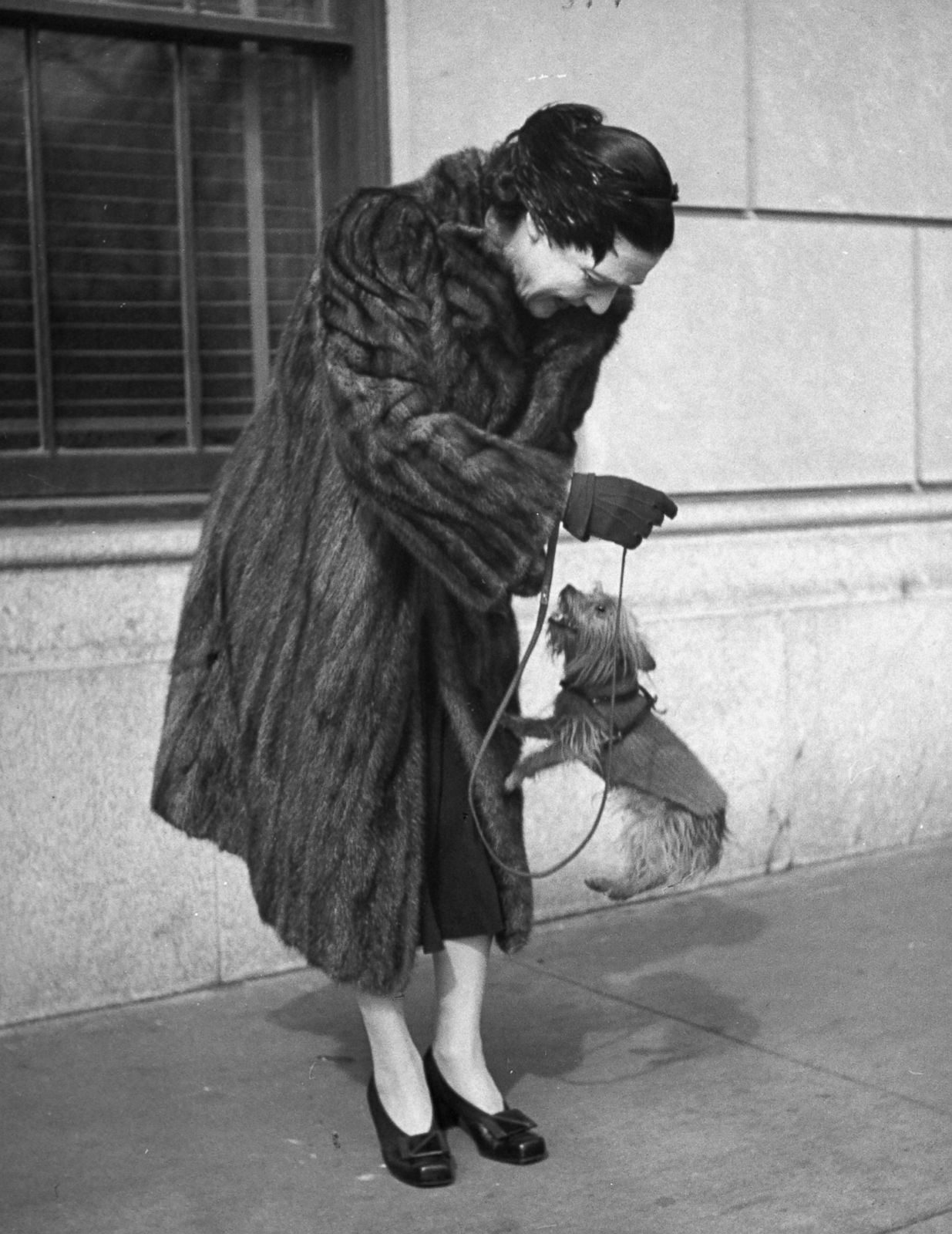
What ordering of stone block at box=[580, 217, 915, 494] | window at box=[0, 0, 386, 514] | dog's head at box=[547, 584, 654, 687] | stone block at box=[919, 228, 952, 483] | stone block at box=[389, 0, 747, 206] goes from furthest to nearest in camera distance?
stone block at box=[919, 228, 952, 483] → stone block at box=[580, 217, 915, 494] → stone block at box=[389, 0, 747, 206] → window at box=[0, 0, 386, 514] → dog's head at box=[547, 584, 654, 687]

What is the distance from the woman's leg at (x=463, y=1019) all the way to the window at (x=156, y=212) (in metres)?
1.83

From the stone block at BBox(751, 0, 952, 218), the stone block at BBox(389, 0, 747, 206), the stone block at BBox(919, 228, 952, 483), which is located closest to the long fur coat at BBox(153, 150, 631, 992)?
the stone block at BBox(389, 0, 747, 206)

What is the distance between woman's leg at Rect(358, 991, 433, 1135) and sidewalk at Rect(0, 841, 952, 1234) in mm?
125

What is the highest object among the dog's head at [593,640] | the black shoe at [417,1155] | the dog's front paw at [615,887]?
the dog's head at [593,640]

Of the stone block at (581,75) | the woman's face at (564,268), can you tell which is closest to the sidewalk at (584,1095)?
the woman's face at (564,268)

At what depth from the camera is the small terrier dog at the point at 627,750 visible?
131 inches

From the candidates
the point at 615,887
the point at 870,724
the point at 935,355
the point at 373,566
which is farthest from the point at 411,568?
the point at 935,355

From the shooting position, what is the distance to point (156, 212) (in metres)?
4.96

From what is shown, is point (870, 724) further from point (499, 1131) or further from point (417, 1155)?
point (417, 1155)

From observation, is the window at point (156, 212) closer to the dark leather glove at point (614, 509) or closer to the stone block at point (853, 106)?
the stone block at point (853, 106)

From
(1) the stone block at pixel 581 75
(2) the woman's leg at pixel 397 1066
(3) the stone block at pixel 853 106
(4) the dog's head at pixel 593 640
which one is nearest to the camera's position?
(4) the dog's head at pixel 593 640

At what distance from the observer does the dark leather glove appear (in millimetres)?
3127

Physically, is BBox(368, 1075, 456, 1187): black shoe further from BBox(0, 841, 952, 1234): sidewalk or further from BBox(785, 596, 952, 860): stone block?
BBox(785, 596, 952, 860): stone block

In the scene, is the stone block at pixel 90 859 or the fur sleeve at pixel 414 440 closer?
the fur sleeve at pixel 414 440
